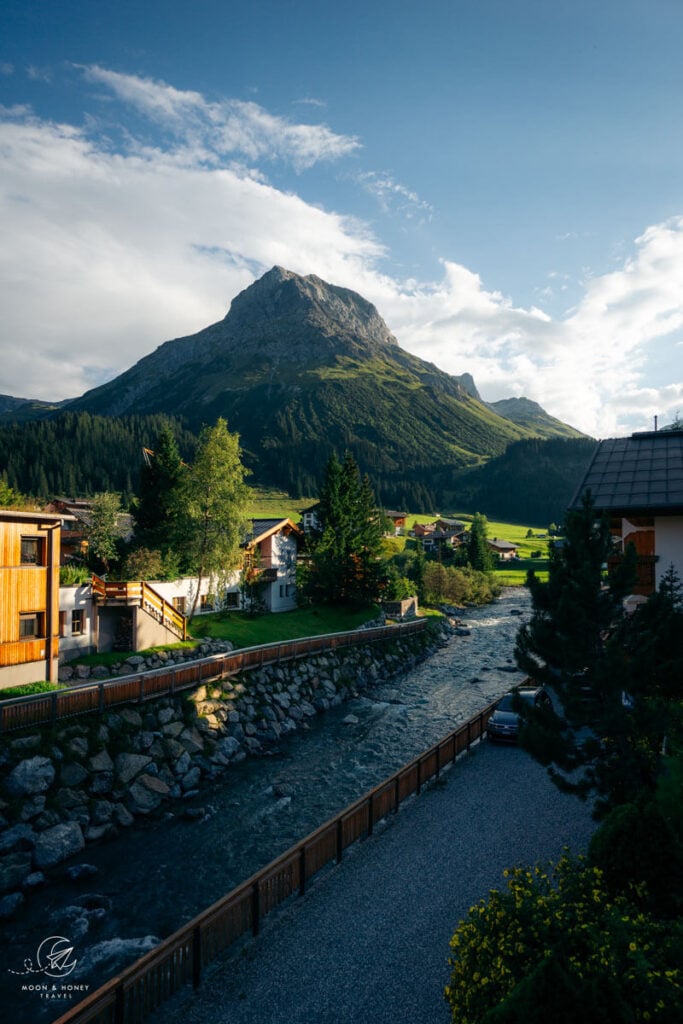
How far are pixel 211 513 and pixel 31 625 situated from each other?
689 inches

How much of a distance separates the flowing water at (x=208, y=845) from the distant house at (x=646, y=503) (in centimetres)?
1477

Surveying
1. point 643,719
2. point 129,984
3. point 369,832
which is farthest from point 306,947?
point 643,719

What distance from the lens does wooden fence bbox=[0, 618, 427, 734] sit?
69.5 feet

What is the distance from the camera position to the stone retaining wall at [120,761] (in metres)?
18.5

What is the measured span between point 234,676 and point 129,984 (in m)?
21.5

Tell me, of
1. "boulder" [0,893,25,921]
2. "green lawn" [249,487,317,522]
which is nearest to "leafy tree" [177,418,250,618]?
"boulder" [0,893,25,921]

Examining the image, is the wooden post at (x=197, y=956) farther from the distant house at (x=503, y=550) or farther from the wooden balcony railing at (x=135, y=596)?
the distant house at (x=503, y=550)

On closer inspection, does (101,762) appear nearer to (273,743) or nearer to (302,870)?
(273,743)

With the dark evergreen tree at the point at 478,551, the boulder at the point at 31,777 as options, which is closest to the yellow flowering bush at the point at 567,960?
the boulder at the point at 31,777

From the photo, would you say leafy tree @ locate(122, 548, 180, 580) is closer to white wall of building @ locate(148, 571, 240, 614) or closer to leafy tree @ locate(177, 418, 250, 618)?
white wall of building @ locate(148, 571, 240, 614)

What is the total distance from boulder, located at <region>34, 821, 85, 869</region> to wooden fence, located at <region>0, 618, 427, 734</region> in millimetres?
4078

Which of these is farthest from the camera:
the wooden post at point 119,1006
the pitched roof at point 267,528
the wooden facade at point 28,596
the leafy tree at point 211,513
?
the pitched roof at point 267,528

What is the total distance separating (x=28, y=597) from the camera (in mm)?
25438

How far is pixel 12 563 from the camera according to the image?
81.5ft
